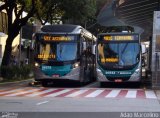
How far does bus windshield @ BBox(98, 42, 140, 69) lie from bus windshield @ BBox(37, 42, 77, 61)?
1777 mm

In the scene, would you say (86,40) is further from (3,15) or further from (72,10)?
(3,15)

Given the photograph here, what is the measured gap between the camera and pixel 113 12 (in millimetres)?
32750

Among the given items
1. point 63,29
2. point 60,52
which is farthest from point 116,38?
point 60,52

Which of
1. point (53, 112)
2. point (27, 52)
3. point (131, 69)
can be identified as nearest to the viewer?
point (53, 112)

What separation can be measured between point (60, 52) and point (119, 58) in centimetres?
343

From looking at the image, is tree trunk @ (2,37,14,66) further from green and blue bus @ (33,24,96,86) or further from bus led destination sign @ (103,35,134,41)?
bus led destination sign @ (103,35,134,41)

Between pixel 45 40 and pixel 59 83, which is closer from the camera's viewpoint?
pixel 45 40

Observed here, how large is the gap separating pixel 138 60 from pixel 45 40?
216 inches

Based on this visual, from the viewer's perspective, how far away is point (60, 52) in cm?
2942

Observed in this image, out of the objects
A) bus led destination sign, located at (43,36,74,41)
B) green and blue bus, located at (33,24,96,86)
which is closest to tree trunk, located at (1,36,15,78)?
green and blue bus, located at (33,24,96,86)

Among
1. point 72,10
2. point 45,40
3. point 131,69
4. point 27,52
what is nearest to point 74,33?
point 45,40

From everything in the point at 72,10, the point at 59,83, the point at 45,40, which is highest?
the point at 72,10

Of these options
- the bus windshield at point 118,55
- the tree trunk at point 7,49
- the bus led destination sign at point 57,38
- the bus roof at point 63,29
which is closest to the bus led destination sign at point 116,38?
the bus windshield at point 118,55

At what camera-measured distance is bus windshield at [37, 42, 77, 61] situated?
29422 mm
